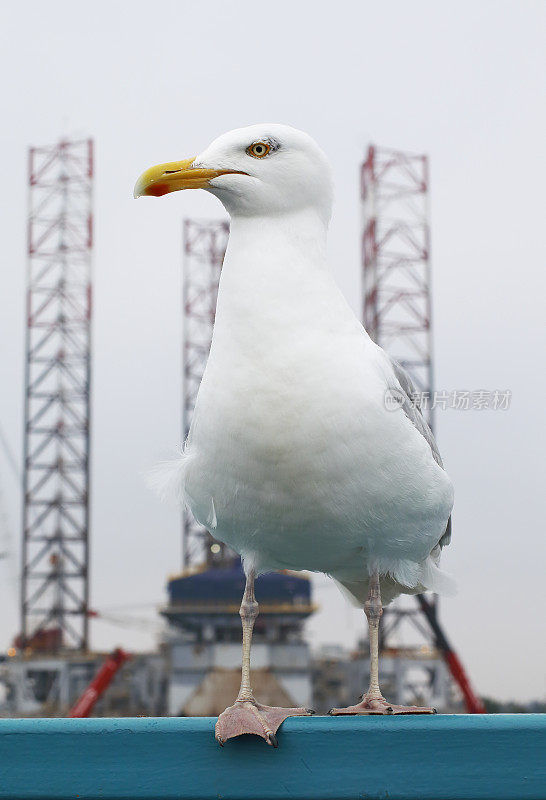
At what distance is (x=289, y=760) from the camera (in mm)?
2109

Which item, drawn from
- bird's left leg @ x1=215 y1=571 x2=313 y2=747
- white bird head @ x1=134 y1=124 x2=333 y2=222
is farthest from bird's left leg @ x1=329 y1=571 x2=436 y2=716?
white bird head @ x1=134 y1=124 x2=333 y2=222

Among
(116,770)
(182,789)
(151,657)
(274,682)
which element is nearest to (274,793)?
(182,789)

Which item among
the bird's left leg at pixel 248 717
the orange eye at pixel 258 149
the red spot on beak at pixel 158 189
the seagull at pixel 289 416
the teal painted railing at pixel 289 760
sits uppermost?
the orange eye at pixel 258 149

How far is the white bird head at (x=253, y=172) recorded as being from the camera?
2.44 meters

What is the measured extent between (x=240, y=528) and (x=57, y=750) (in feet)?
2.07

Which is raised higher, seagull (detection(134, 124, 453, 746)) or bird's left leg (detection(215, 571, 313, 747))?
seagull (detection(134, 124, 453, 746))

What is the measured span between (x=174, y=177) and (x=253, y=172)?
0.19 meters

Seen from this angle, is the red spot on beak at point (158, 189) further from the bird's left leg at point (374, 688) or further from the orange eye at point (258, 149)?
the bird's left leg at point (374, 688)

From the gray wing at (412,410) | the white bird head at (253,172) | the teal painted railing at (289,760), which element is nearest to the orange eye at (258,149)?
the white bird head at (253,172)

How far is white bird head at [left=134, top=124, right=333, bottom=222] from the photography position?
2436 mm

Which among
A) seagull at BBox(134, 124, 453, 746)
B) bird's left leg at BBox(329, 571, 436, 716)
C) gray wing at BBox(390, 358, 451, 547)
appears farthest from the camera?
gray wing at BBox(390, 358, 451, 547)

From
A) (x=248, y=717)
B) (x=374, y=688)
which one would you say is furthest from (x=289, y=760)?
(x=374, y=688)

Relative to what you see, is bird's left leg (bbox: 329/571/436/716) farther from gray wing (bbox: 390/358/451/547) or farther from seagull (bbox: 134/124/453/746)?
gray wing (bbox: 390/358/451/547)

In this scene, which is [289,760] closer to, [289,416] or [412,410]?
[289,416]
